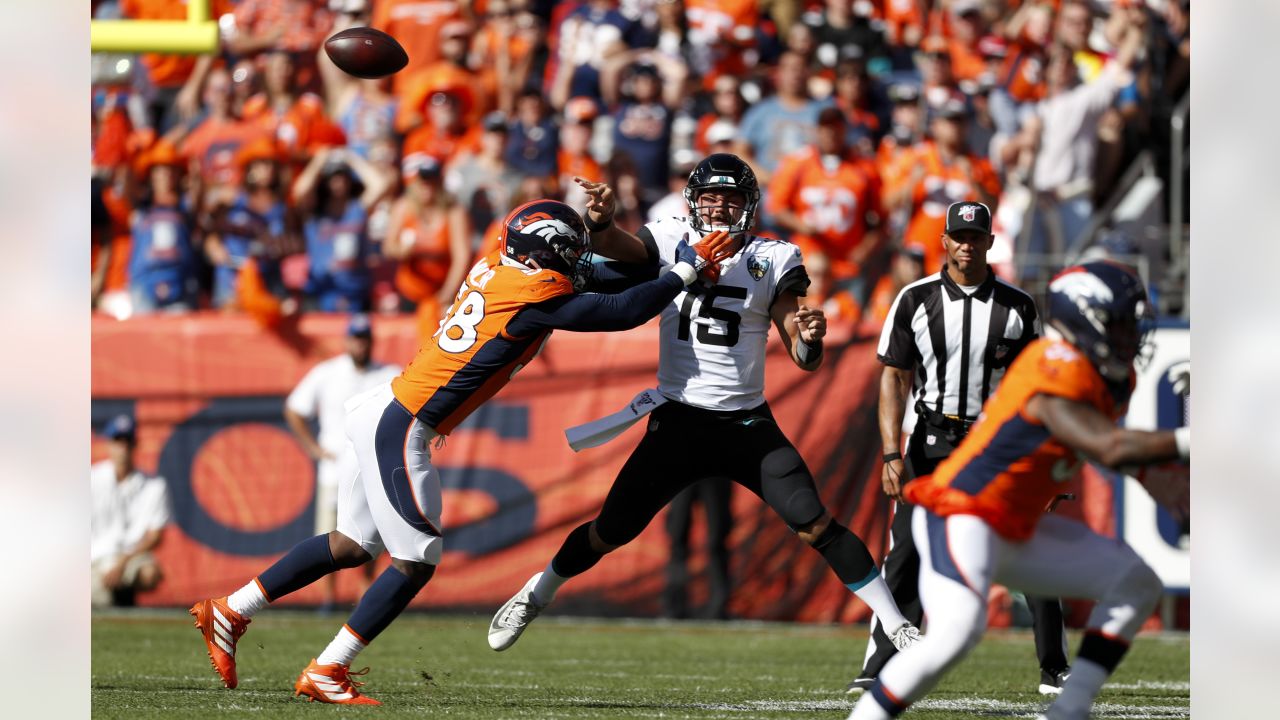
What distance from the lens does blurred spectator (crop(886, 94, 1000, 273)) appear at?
10578 mm

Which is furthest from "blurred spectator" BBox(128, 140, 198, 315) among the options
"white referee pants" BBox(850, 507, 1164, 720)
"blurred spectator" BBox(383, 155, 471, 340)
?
"white referee pants" BBox(850, 507, 1164, 720)

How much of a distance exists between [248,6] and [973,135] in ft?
19.9

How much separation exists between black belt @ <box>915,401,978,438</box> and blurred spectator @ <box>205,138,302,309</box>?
5.96 meters

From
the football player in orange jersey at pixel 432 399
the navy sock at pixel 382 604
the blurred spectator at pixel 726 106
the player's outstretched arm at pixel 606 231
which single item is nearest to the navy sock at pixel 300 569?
the football player in orange jersey at pixel 432 399

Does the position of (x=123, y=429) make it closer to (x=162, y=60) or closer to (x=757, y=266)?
(x=162, y=60)

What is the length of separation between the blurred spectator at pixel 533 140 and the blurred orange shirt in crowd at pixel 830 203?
5.43 feet

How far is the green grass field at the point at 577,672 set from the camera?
18.6ft

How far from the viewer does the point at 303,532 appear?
10.5 m

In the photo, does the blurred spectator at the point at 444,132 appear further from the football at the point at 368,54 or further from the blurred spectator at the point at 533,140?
the football at the point at 368,54

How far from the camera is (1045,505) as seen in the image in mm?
4496

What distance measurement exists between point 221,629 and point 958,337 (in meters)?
3.00

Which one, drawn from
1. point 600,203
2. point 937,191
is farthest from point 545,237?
point 937,191

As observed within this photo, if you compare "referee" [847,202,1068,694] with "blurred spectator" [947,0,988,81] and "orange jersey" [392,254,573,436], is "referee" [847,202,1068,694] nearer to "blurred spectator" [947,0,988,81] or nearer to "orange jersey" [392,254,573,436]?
"orange jersey" [392,254,573,436]
